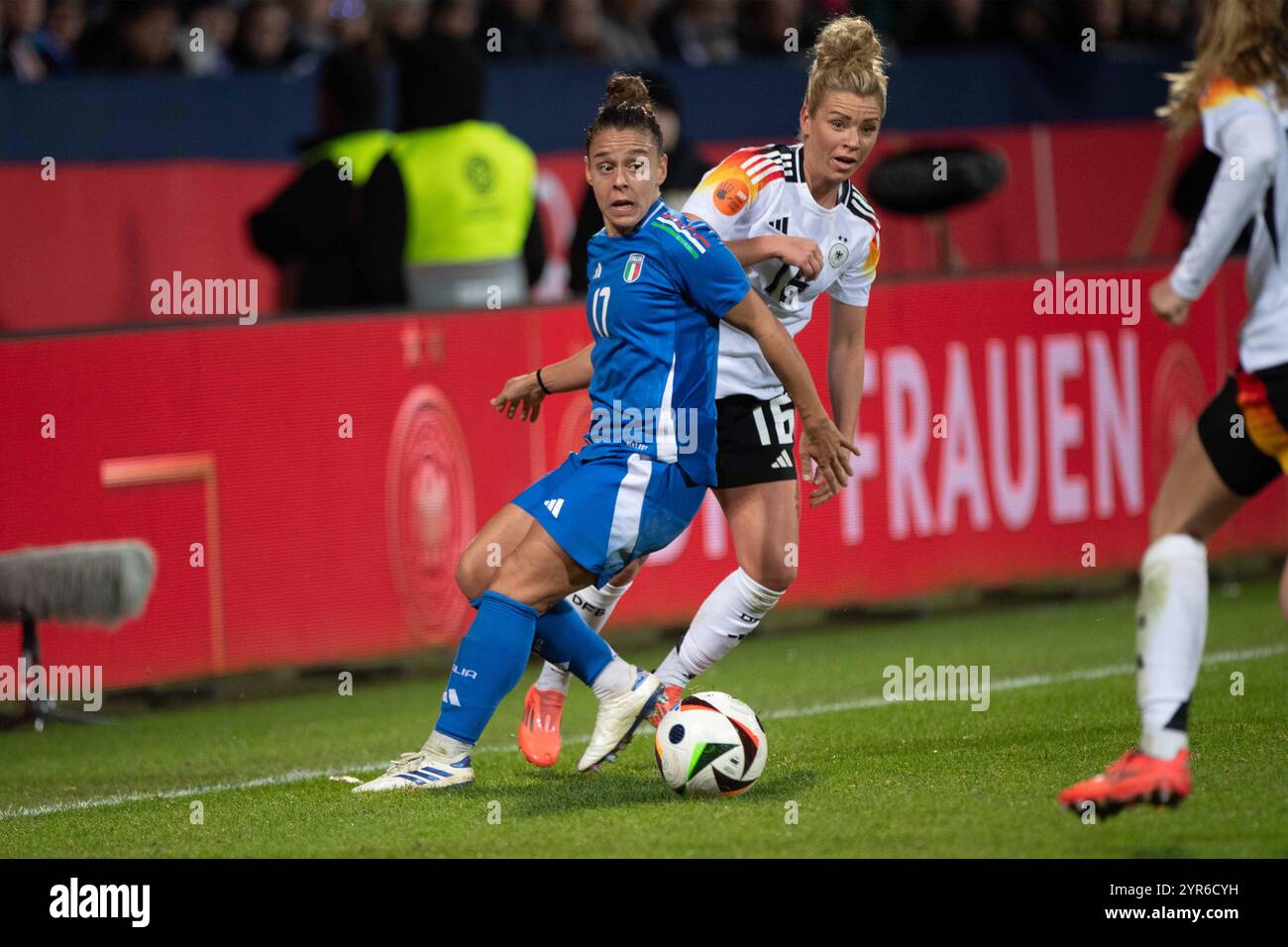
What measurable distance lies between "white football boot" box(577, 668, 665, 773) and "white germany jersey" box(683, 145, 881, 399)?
1.01m

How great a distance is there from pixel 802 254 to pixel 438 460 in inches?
143

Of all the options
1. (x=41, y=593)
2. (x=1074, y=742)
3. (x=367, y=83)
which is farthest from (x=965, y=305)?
(x=41, y=593)

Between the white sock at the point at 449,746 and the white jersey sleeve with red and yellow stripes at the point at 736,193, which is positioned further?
the white jersey sleeve with red and yellow stripes at the point at 736,193

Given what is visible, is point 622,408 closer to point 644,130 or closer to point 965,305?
point 644,130

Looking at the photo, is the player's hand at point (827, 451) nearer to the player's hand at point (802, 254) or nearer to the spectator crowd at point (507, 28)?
the player's hand at point (802, 254)

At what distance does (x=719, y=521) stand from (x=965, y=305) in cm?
182

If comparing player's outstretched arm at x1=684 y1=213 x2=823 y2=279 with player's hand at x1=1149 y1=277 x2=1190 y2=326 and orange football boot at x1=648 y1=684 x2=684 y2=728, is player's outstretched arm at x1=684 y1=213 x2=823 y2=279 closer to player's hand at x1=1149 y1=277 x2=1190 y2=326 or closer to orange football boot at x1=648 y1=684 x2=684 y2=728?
player's hand at x1=1149 y1=277 x2=1190 y2=326

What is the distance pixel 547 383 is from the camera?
685 cm

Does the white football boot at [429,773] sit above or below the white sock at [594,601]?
below

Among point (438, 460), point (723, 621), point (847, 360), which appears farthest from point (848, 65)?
point (438, 460)

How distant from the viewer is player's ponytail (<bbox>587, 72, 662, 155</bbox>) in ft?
20.6

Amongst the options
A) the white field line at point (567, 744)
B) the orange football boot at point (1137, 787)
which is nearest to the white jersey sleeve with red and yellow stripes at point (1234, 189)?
the orange football boot at point (1137, 787)

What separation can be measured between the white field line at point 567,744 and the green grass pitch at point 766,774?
0.02 m

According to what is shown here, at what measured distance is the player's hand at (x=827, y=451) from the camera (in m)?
6.24
